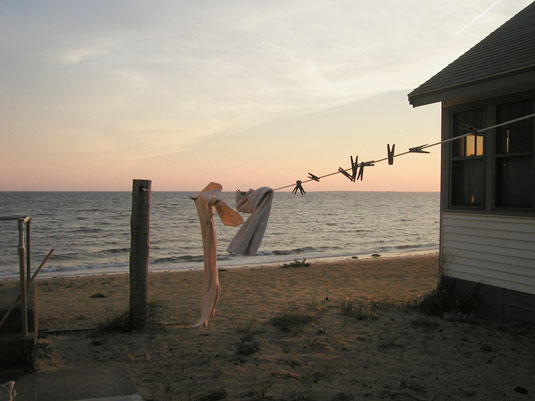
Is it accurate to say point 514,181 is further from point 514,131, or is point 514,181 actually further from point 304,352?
point 304,352

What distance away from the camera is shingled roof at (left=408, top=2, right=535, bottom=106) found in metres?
6.15

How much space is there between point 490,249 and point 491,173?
1139mm

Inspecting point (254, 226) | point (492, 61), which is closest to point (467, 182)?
point (492, 61)

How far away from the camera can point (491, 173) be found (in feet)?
22.4

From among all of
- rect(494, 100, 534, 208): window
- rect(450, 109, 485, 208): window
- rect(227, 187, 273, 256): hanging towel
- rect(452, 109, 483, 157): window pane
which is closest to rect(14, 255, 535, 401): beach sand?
rect(227, 187, 273, 256): hanging towel

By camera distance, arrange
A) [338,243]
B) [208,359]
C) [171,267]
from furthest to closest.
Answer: [338,243] < [171,267] < [208,359]

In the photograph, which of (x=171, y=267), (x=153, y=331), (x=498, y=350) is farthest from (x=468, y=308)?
(x=171, y=267)

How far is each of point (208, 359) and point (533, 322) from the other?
4.43 metres

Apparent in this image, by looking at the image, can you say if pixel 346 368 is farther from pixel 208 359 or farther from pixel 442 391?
pixel 208 359

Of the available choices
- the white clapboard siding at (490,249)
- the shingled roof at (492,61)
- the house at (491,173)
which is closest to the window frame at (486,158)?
the house at (491,173)

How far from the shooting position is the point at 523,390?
4.61 meters

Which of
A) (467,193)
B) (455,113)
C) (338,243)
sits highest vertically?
(455,113)

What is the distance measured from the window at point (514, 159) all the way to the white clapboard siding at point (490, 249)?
1.15 feet

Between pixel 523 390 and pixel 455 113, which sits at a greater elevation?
pixel 455 113
